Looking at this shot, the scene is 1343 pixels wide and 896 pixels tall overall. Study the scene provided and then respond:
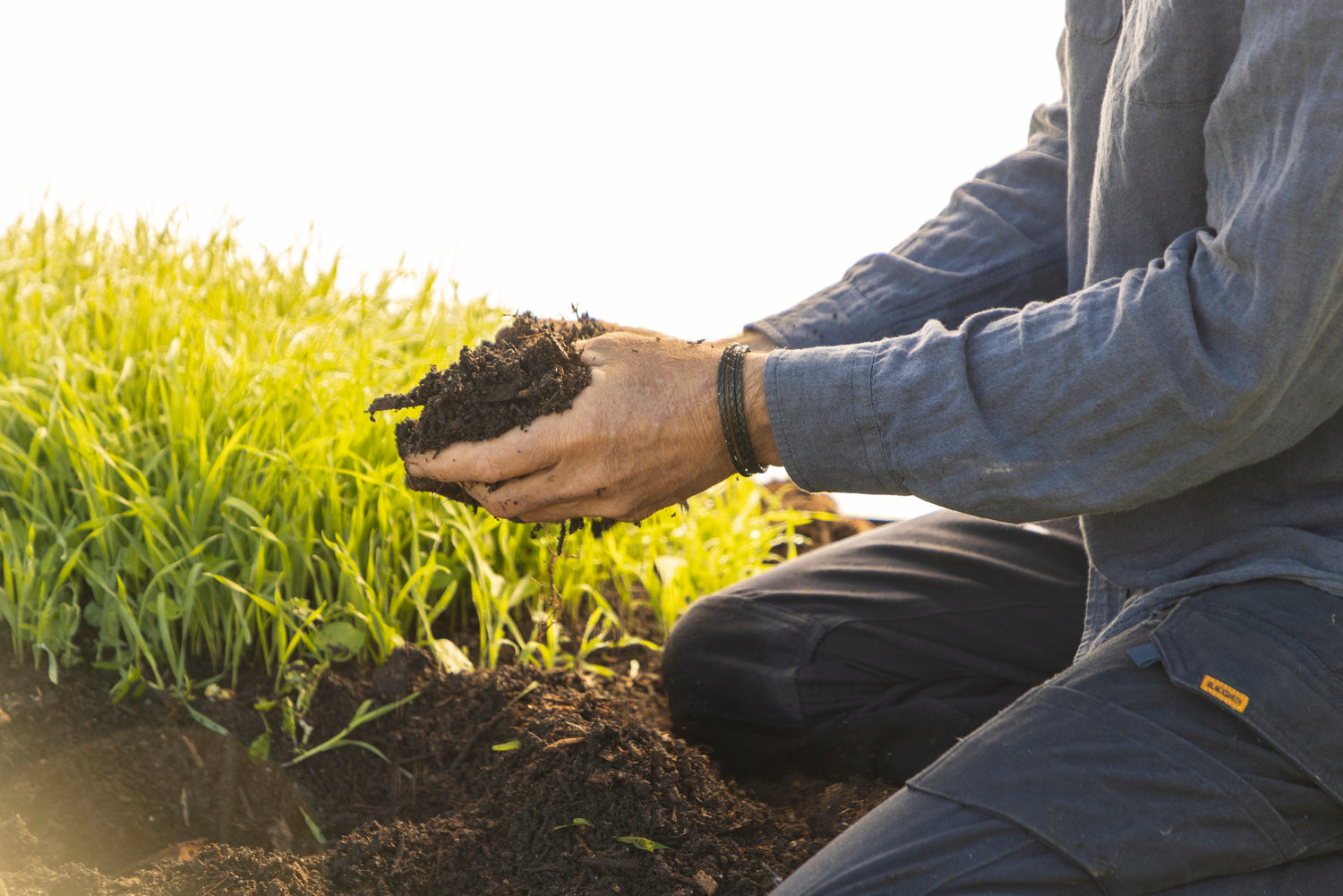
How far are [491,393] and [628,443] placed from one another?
24cm

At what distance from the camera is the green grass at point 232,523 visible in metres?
2.02

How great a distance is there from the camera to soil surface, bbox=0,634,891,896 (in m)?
1.53

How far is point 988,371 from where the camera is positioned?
1.19 meters

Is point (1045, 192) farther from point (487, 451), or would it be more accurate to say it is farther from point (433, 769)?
→ point (433, 769)

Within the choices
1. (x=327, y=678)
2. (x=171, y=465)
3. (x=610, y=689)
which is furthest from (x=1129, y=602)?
(x=171, y=465)

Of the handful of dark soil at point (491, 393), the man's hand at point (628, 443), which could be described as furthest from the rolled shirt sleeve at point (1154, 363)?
the handful of dark soil at point (491, 393)

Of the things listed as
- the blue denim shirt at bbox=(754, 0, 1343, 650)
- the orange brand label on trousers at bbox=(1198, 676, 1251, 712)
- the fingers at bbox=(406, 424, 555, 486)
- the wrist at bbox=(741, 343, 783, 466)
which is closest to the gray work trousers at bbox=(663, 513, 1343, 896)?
the orange brand label on trousers at bbox=(1198, 676, 1251, 712)

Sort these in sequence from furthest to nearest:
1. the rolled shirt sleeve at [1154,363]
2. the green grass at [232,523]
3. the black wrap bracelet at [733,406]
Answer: the green grass at [232,523] < the black wrap bracelet at [733,406] < the rolled shirt sleeve at [1154,363]

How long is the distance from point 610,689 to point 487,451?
1041mm

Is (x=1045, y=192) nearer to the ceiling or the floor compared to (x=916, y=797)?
nearer to the ceiling

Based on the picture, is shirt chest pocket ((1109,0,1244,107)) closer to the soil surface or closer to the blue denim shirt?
the blue denim shirt

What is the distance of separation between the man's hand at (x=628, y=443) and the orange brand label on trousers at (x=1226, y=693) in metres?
0.61

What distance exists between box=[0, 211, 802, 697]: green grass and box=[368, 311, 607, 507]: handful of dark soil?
452 millimetres

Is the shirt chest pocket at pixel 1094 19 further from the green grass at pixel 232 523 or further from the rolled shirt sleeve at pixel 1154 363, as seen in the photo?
the green grass at pixel 232 523
